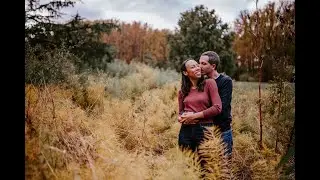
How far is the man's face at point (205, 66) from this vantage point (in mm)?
3051

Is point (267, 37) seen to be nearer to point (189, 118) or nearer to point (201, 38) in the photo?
point (201, 38)

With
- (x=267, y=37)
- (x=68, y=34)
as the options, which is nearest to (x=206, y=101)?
(x=267, y=37)

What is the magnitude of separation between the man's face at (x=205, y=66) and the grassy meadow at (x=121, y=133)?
525 millimetres

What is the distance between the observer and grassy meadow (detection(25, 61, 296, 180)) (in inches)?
108

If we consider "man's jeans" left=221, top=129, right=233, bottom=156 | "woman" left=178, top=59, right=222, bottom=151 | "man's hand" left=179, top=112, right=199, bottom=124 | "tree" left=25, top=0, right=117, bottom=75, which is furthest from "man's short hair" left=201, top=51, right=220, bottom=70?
"tree" left=25, top=0, right=117, bottom=75

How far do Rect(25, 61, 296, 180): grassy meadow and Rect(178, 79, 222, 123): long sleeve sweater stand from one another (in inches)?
8.8

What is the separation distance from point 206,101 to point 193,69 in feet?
0.92

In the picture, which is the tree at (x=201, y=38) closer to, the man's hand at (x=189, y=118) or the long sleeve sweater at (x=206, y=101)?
the long sleeve sweater at (x=206, y=101)

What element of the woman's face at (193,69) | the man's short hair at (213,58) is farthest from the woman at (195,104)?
the man's short hair at (213,58)

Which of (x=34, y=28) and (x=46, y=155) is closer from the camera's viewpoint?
(x=46, y=155)
